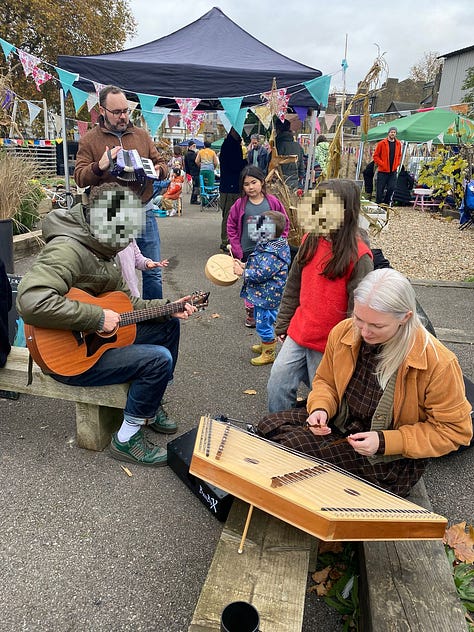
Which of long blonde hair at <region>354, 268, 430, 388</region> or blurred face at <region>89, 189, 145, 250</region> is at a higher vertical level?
blurred face at <region>89, 189, 145, 250</region>

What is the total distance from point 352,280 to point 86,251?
1.45 m

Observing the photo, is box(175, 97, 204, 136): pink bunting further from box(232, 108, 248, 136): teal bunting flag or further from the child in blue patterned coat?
the child in blue patterned coat

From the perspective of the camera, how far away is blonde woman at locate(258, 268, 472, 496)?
1.91m

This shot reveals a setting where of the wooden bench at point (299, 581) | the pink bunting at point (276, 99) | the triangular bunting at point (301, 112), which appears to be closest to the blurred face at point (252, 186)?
the pink bunting at point (276, 99)

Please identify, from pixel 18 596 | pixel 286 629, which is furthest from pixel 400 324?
pixel 18 596

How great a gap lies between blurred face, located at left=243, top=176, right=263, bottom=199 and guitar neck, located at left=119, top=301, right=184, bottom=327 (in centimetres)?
211

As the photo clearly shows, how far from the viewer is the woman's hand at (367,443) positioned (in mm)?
1947

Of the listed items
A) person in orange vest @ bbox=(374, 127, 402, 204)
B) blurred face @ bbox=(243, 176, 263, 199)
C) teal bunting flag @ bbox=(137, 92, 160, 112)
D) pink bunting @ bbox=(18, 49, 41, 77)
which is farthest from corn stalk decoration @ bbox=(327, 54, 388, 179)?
person in orange vest @ bbox=(374, 127, 402, 204)

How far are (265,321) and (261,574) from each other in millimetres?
2636

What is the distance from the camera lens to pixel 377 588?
5.92 feet

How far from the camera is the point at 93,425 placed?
281 cm

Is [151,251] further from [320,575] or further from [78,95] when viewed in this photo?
[78,95]

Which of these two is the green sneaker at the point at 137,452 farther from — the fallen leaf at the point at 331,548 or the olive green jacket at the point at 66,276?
the fallen leaf at the point at 331,548

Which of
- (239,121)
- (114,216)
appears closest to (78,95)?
(239,121)
